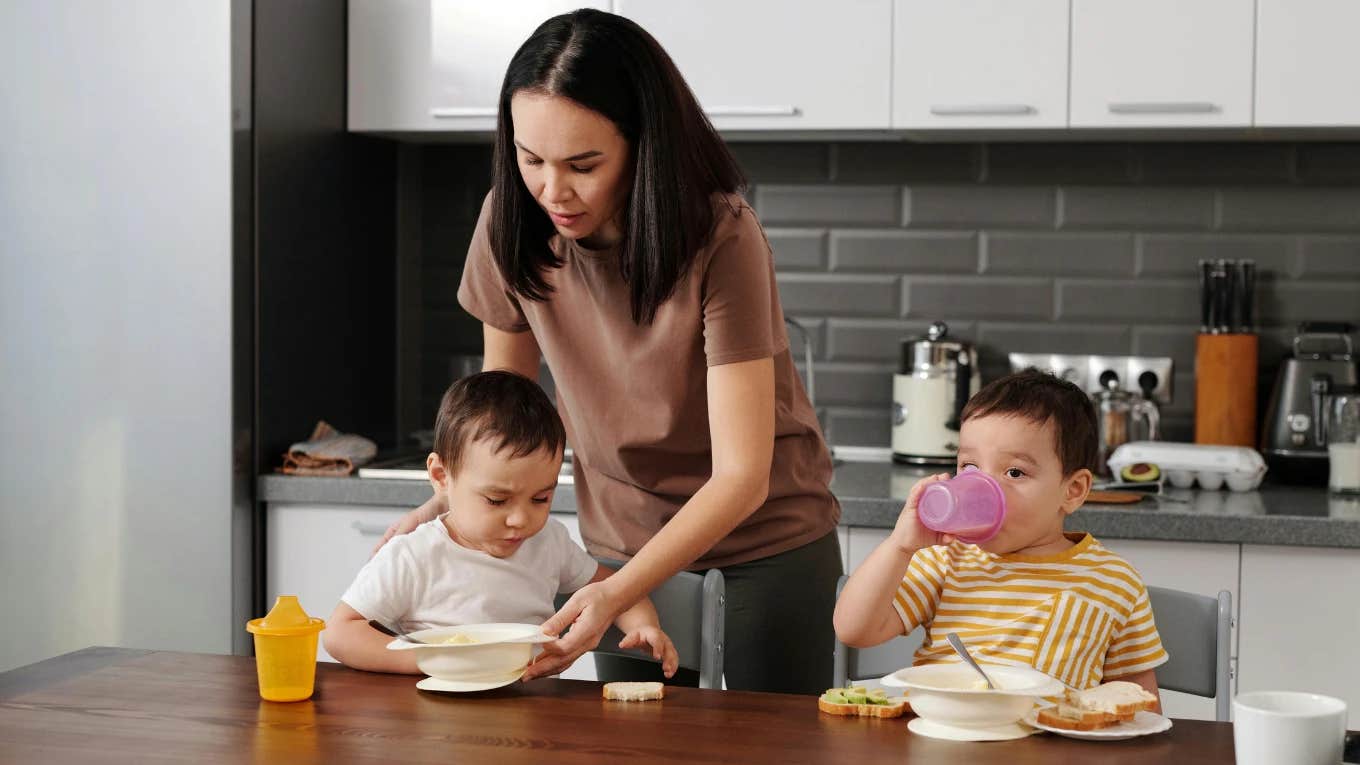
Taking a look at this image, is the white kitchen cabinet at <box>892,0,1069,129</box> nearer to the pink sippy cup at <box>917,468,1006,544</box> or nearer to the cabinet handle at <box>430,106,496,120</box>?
the cabinet handle at <box>430,106,496,120</box>

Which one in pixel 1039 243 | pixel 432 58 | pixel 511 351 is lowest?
pixel 511 351

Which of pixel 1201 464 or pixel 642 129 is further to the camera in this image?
pixel 1201 464

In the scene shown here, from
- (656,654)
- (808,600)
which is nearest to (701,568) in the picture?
(808,600)

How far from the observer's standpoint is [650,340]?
66.3 inches

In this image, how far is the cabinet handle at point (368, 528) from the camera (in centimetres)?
267

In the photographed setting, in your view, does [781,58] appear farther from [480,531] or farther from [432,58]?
[480,531]

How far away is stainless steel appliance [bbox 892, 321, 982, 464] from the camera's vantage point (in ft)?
9.61

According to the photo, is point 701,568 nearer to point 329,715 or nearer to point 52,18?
point 329,715

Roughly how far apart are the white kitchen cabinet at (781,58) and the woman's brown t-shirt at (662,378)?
1.06 metres

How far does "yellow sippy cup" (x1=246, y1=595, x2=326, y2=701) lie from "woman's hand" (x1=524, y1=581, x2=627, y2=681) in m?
0.20

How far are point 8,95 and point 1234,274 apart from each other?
2264 millimetres

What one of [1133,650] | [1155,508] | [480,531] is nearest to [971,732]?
[1133,650]

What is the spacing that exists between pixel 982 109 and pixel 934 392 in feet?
1.81

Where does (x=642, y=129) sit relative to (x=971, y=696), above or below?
above
